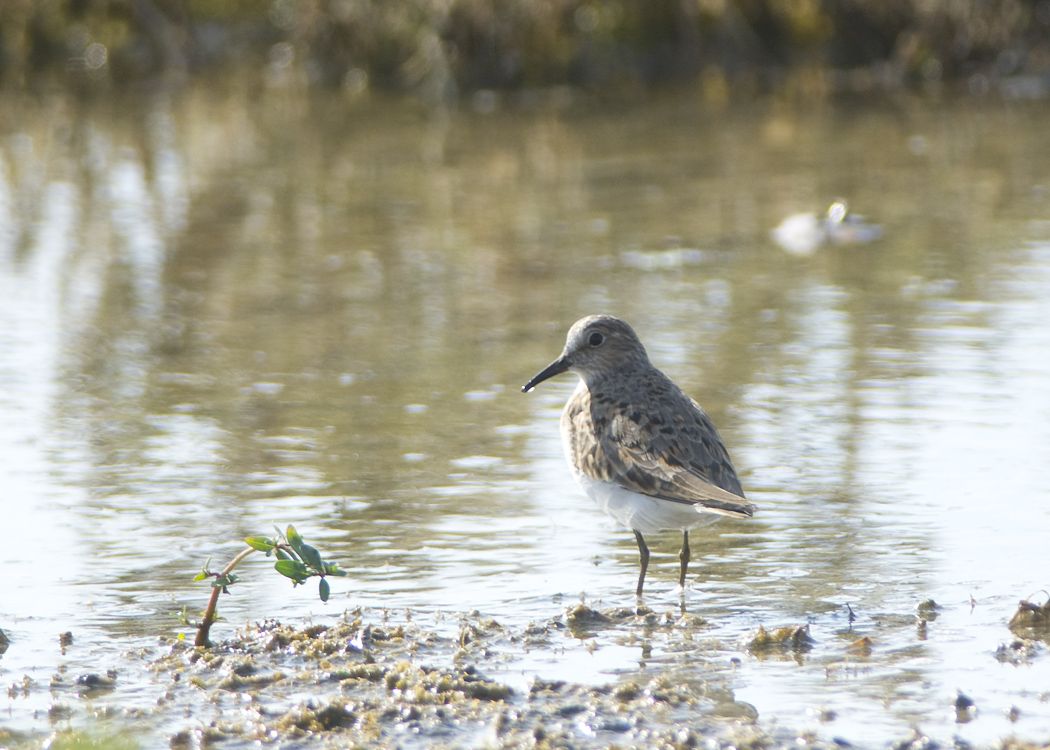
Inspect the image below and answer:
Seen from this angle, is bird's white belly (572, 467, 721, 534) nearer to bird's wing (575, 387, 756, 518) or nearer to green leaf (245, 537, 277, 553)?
bird's wing (575, 387, 756, 518)

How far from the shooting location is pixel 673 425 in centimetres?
557

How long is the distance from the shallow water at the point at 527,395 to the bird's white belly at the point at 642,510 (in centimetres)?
26

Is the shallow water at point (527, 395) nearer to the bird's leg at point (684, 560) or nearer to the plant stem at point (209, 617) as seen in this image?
the bird's leg at point (684, 560)

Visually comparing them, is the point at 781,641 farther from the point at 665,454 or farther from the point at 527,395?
the point at 527,395

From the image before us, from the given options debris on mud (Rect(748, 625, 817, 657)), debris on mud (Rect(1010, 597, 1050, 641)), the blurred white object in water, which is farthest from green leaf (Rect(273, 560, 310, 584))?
the blurred white object in water

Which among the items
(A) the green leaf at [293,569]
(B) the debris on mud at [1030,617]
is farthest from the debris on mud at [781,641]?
(A) the green leaf at [293,569]

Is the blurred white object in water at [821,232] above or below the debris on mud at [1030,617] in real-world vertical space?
above

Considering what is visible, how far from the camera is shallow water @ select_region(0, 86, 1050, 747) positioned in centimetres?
493

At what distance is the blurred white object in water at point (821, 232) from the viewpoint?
11.4 m

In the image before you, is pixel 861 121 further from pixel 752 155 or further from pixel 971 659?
pixel 971 659

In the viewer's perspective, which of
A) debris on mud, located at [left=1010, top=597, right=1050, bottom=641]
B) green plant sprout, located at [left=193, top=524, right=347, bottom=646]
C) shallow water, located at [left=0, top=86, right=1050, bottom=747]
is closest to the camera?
green plant sprout, located at [left=193, top=524, right=347, bottom=646]

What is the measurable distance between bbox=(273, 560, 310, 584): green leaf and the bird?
4.27 ft

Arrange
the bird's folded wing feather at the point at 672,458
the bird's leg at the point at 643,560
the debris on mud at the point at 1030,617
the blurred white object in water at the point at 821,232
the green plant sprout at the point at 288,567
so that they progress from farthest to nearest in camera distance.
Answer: the blurred white object in water at the point at 821,232
the bird's leg at the point at 643,560
the bird's folded wing feather at the point at 672,458
the debris on mud at the point at 1030,617
the green plant sprout at the point at 288,567

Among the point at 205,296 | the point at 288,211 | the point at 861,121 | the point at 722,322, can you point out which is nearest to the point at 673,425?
the point at 722,322
